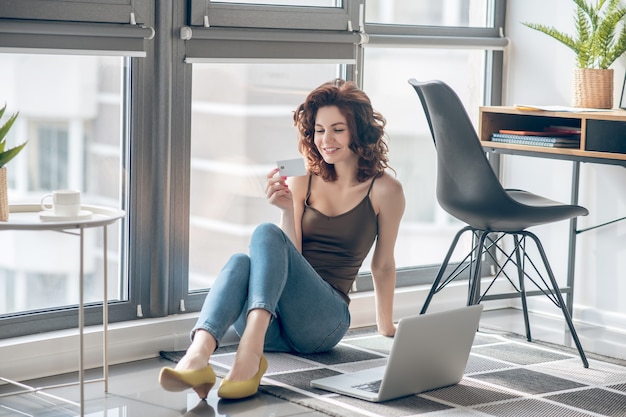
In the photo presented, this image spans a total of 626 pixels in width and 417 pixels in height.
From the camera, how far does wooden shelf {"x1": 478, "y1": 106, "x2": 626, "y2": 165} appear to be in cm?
336

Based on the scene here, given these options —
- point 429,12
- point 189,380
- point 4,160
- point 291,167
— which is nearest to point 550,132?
point 429,12

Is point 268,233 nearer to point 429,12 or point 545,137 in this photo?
point 545,137

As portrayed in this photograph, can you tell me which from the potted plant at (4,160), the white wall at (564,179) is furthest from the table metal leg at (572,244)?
the potted plant at (4,160)

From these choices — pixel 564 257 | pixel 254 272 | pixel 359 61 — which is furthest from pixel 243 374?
pixel 564 257

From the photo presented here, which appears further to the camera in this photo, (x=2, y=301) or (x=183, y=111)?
(x=183, y=111)

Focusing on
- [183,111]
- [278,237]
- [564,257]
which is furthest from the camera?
[564,257]

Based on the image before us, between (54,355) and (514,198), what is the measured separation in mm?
1609

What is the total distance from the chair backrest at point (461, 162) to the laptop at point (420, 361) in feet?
1.62

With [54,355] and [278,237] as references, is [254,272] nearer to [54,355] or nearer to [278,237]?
[278,237]

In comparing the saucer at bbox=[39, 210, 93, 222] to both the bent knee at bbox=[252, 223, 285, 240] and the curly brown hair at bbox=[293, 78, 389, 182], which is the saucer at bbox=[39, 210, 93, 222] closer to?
the bent knee at bbox=[252, 223, 285, 240]

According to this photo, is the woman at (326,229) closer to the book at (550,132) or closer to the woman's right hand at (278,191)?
the woman's right hand at (278,191)

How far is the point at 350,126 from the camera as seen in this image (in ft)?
10.8

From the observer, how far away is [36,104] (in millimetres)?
3148

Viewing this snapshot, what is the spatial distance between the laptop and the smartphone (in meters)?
0.64
